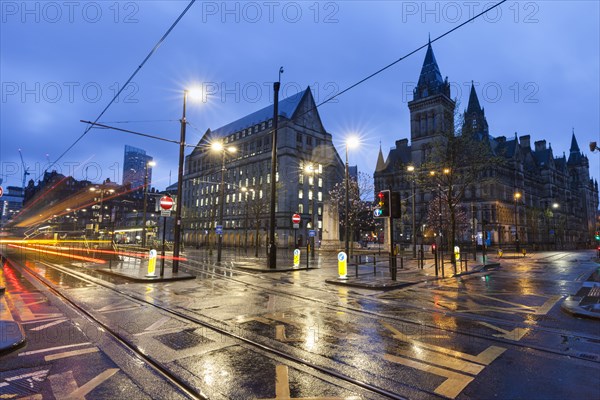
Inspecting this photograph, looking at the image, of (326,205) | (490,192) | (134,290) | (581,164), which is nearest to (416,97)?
(490,192)

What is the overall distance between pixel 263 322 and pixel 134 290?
22.7 ft

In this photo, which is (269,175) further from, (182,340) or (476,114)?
(182,340)

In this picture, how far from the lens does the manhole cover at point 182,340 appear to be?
6008 mm

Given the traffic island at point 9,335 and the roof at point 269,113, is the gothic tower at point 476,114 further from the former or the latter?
the traffic island at point 9,335

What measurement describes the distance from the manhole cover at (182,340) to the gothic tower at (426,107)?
8194cm

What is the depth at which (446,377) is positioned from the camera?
4.59 meters

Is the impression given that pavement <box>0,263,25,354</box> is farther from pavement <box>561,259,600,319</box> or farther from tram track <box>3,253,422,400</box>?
pavement <box>561,259,600,319</box>

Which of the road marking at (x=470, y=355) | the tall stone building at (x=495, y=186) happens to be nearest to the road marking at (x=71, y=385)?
the road marking at (x=470, y=355)

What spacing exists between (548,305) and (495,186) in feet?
246

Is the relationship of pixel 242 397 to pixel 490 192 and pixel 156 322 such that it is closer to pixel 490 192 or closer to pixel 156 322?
pixel 156 322

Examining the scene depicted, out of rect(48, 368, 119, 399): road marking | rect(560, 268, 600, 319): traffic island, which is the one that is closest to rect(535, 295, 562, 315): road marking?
rect(560, 268, 600, 319): traffic island

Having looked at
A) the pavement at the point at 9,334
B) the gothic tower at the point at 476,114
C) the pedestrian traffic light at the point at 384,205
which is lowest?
the pavement at the point at 9,334

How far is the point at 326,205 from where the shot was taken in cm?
4256

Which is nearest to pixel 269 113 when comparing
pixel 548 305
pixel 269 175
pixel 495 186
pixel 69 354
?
pixel 269 175
